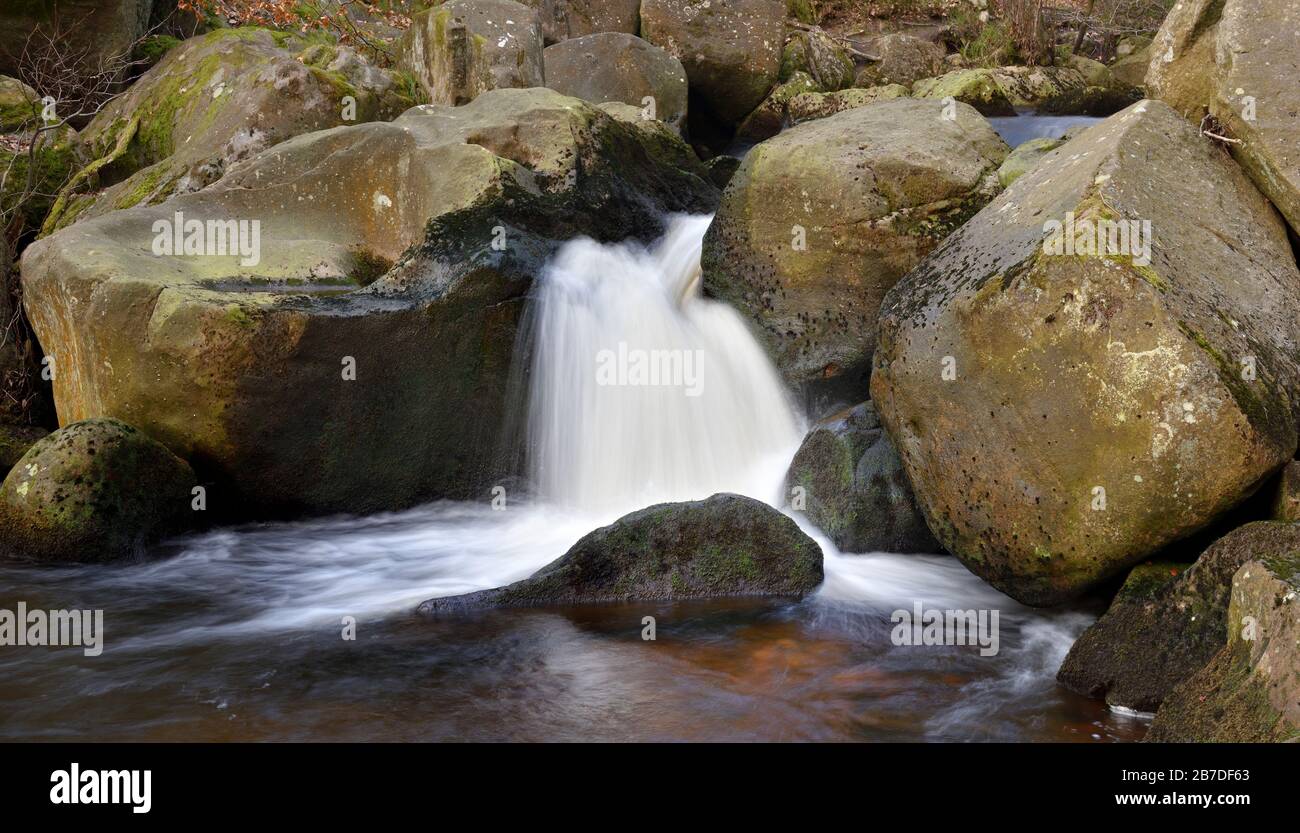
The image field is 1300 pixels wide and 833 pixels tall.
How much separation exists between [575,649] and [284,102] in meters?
6.79

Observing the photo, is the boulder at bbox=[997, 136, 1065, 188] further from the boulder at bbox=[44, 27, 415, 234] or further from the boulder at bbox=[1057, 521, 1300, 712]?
the boulder at bbox=[44, 27, 415, 234]

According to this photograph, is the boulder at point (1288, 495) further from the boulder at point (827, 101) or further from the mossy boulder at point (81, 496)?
the boulder at point (827, 101)

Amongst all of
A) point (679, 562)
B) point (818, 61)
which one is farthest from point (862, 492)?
point (818, 61)

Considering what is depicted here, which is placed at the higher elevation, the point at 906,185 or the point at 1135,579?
the point at 906,185

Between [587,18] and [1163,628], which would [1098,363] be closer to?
[1163,628]

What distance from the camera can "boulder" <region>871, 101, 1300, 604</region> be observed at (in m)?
4.83

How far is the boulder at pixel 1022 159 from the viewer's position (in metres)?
7.51

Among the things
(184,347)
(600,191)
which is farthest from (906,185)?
(184,347)

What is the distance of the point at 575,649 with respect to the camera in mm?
5258

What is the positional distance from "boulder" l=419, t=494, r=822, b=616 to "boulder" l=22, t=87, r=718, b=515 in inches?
81.9

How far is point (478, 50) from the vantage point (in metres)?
10.9

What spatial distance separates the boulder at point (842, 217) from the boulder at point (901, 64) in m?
8.49
